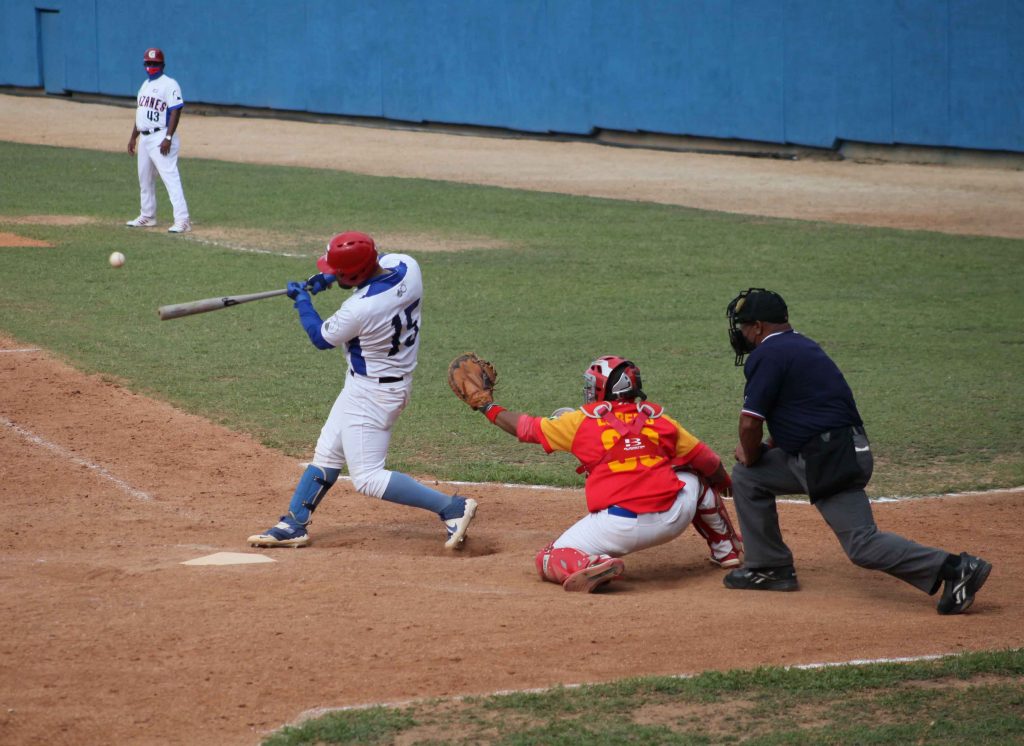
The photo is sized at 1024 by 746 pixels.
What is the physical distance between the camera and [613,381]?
22.0ft

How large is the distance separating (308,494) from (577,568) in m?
1.64

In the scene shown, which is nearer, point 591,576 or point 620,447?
point 591,576

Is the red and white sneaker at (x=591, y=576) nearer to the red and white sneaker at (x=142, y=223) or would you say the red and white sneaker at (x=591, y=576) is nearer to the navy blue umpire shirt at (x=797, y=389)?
the navy blue umpire shirt at (x=797, y=389)

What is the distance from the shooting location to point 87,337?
1256 centimetres

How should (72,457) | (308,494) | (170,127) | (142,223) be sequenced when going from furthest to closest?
(142,223)
(170,127)
(72,457)
(308,494)

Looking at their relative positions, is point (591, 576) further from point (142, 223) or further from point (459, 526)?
point (142, 223)

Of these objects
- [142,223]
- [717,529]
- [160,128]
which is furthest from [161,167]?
[717,529]

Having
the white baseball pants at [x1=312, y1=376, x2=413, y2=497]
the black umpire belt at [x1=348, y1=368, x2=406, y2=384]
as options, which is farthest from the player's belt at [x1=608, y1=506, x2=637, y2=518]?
the black umpire belt at [x1=348, y1=368, x2=406, y2=384]

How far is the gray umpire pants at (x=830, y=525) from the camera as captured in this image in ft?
20.4

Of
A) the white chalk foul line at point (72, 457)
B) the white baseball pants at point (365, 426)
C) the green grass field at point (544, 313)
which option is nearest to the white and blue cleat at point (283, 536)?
the white baseball pants at point (365, 426)

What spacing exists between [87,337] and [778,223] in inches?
437

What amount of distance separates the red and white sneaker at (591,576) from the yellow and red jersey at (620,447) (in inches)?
12.2

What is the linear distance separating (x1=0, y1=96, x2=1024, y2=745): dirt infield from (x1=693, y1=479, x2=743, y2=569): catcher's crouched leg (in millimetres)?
181

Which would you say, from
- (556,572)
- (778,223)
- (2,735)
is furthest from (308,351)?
(778,223)
